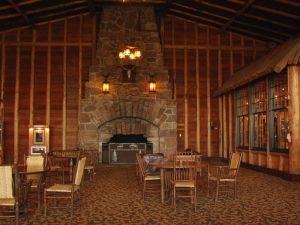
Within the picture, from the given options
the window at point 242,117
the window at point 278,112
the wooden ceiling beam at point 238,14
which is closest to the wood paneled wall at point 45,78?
the wooden ceiling beam at point 238,14

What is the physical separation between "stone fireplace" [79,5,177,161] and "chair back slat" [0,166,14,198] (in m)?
8.89

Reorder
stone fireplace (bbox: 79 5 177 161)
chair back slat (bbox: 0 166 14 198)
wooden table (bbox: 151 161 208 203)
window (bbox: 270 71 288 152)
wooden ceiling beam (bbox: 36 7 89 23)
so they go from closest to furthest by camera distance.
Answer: chair back slat (bbox: 0 166 14 198)
wooden table (bbox: 151 161 208 203)
window (bbox: 270 71 288 152)
stone fireplace (bbox: 79 5 177 161)
wooden ceiling beam (bbox: 36 7 89 23)

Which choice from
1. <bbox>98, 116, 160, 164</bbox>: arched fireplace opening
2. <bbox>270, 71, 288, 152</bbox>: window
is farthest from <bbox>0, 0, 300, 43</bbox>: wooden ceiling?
<bbox>98, 116, 160, 164</bbox>: arched fireplace opening

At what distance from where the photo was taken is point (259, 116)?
40.2 feet

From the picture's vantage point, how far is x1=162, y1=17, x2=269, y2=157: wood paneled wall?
1524 centimetres

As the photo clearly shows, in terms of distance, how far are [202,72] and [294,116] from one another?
614 cm

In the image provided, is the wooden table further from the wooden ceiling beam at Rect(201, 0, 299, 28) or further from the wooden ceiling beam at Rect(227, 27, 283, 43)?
the wooden ceiling beam at Rect(227, 27, 283, 43)

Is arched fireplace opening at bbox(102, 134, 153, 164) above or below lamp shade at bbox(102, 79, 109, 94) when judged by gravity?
below

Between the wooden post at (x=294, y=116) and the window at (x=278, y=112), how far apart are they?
0.51 metres

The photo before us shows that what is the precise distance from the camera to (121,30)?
14.8 metres

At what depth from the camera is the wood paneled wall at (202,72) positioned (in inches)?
600

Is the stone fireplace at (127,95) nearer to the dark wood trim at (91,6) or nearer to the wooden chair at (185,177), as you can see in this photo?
the dark wood trim at (91,6)

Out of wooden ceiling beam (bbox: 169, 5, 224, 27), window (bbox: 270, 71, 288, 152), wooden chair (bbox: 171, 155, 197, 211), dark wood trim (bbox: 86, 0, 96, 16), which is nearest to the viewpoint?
wooden chair (bbox: 171, 155, 197, 211)

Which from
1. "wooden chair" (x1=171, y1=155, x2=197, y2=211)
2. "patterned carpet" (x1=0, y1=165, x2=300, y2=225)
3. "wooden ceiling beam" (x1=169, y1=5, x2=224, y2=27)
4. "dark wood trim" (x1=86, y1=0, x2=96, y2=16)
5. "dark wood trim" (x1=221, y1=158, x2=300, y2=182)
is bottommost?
"patterned carpet" (x1=0, y1=165, x2=300, y2=225)
